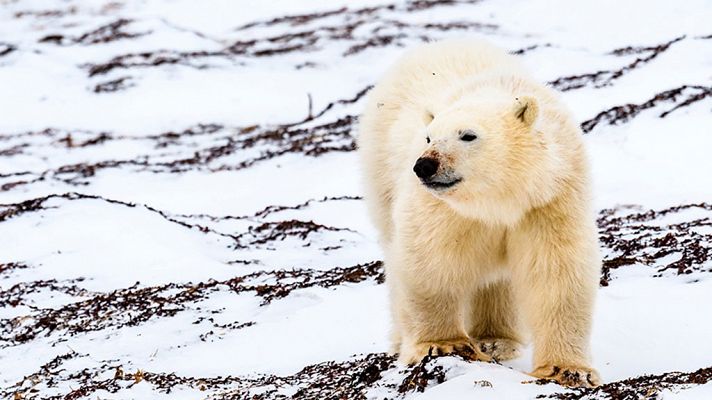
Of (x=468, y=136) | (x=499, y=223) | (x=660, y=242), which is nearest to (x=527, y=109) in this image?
(x=468, y=136)

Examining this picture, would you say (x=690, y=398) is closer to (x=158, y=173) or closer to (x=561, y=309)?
(x=561, y=309)

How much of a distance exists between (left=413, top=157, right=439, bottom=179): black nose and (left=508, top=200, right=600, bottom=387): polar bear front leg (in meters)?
0.57

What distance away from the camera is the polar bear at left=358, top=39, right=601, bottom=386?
3984 millimetres

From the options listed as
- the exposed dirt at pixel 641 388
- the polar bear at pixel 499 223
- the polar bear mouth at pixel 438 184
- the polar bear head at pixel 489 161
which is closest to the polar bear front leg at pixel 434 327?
the polar bear at pixel 499 223

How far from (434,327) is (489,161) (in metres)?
0.95

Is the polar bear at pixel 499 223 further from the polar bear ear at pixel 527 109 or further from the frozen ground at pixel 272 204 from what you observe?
the frozen ground at pixel 272 204

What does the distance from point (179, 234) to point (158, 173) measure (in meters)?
4.96

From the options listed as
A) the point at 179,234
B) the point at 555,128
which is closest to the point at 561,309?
the point at 555,128

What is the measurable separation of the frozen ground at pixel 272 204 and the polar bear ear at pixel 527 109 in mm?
1050

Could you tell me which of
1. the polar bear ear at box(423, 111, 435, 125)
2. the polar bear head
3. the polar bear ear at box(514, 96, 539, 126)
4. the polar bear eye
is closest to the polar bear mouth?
A: the polar bear head

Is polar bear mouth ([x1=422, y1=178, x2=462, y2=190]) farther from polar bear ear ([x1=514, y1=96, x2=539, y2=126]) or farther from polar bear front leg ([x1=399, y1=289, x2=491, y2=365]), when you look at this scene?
polar bear front leg ([x1=399, y1=289, x2=491, y2=365])

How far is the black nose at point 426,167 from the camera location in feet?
12.5

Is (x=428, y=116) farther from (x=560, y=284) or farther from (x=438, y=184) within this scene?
(x=560, y=284)

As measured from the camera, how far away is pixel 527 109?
13.3ft
